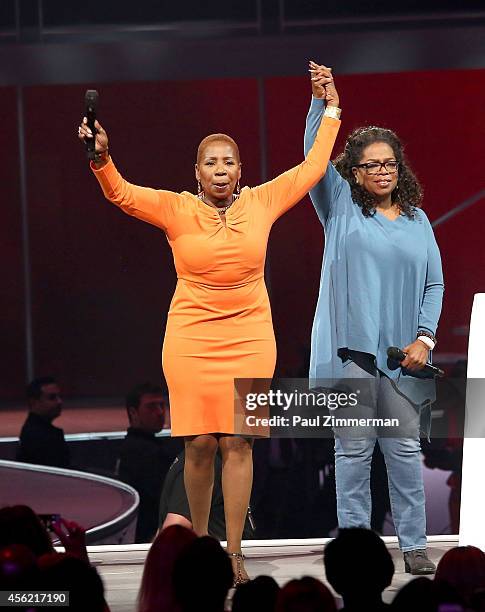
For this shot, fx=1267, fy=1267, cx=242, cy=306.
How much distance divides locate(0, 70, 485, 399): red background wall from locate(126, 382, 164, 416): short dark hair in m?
0.04

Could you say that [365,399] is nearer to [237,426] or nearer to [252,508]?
[237,426]

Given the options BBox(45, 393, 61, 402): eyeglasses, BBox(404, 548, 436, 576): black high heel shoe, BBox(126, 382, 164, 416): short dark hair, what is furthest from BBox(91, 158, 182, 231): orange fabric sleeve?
BBox(45, 393, 61, 402): eyeglasses

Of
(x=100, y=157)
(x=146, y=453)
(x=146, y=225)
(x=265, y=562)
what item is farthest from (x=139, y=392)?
(x=100, y=157)

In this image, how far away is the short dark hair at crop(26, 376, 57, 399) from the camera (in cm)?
574

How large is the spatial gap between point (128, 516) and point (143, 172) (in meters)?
1.55

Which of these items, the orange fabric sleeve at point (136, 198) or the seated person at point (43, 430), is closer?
the orange fabric sleeve at point (136, 198)

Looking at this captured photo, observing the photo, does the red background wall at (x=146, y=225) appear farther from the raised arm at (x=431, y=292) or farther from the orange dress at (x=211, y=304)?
the orange dress at (x=211, y=304)

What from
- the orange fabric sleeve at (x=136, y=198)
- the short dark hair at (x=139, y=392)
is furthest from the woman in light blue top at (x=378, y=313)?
the short dark hair at (x=139, y=392)

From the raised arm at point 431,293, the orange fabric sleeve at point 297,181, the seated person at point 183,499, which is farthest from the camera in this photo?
the seated person at point 183,499

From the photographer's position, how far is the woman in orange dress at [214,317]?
13.5ft

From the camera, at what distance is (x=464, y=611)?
90.7 inches

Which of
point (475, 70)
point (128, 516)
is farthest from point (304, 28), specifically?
point (128, 516)

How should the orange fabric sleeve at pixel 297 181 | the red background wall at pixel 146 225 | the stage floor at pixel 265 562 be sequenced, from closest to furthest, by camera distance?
1. the stage floor at pixel 265 562
2. the orange fabric sleeve at pixel 297 181
3. the red background wall at pixel 146 225

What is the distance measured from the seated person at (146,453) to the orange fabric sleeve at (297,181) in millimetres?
1757
